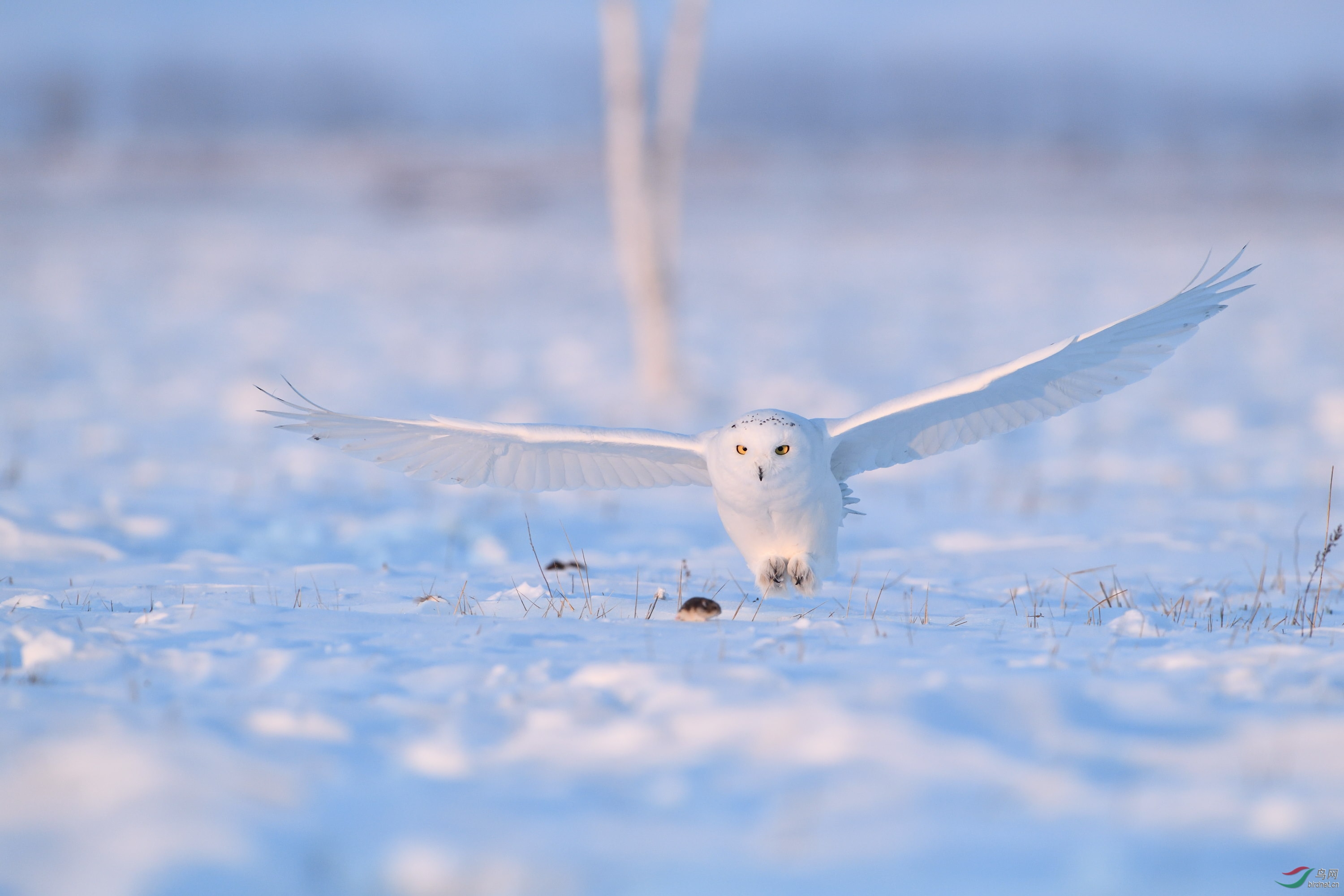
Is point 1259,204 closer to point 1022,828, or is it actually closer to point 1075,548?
point 1075,548

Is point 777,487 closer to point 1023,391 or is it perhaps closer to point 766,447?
point 766,447

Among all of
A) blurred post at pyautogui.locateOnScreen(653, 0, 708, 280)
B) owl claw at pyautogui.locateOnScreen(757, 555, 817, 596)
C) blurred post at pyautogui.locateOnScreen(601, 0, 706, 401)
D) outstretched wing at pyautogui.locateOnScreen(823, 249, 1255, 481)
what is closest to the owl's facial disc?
outstretched wing at pyautogui.locateOnScreen(823, 249, 1255, 481)

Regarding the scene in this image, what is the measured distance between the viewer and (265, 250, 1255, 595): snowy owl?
12.2 ft

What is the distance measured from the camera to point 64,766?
7.31 ft

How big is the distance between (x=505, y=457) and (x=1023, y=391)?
216 cm

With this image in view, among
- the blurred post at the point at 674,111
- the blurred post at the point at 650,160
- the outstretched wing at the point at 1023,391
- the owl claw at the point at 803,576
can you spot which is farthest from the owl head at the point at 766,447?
the blurred post at the point at 674,111

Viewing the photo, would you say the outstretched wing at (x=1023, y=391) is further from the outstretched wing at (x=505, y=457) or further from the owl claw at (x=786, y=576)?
the outstretched wing at (x=505, y=457)

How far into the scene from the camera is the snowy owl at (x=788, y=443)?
12.2 feet

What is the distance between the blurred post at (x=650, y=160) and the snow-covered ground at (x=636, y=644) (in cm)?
75

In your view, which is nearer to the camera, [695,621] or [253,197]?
[695,621]

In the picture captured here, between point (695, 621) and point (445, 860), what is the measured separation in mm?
1783

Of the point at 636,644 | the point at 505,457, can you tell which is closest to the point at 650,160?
the point at 505,457

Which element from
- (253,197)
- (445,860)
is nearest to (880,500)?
(445,860)

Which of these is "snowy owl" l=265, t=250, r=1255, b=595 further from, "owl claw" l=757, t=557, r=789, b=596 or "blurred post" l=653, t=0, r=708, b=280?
"blurred post" l=653, t=0, r=708, b=280
